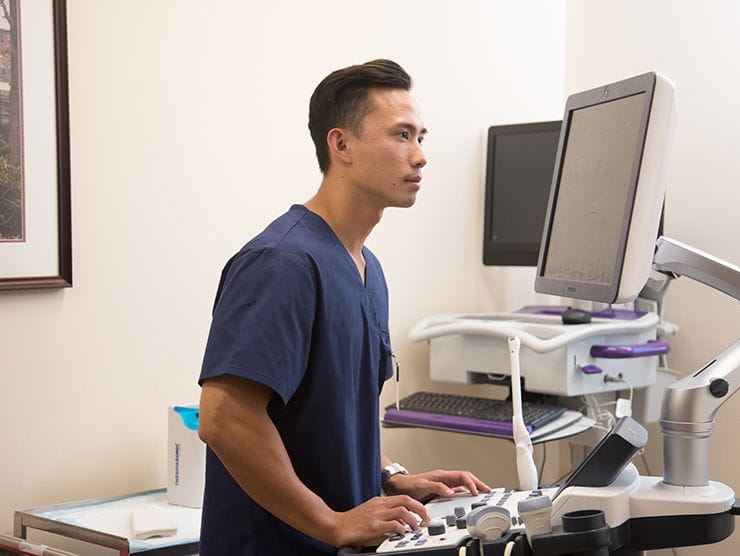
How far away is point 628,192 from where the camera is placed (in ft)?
4.18

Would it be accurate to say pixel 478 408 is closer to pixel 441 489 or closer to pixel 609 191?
pixel 441 489

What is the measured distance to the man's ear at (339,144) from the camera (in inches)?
65.8

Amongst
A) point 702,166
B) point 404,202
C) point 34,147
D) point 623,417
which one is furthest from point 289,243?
point 702,166

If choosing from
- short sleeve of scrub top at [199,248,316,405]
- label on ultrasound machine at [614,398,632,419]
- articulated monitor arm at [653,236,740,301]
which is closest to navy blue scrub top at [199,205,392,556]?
short sleeve of scrub top at [199,248,316,405]

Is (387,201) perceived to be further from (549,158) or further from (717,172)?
(717,172)

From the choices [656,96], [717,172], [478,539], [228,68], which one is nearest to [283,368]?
[478,539]

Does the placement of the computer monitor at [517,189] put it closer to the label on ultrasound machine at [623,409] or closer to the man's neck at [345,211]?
the label on ultrasound machine at [623,409]

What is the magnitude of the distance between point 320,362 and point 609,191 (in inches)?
18.9

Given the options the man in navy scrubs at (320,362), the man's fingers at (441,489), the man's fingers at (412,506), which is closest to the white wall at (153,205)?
the man in navy scrubs at (320,362)

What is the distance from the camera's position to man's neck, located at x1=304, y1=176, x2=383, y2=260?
164cm

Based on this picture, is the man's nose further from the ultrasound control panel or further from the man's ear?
the ultrasound control panel

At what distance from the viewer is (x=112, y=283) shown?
2.26 meters

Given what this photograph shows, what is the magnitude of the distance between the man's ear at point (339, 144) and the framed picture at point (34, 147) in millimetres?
737

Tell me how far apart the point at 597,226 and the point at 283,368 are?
0.47 m
